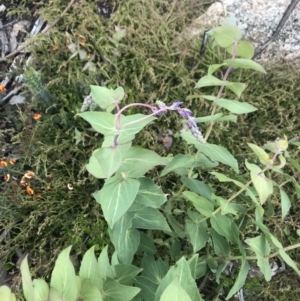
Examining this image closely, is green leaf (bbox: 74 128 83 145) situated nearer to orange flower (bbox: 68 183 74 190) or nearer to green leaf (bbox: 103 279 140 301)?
orange flower (bbox: 68 183 74 190)

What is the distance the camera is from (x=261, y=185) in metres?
0.81

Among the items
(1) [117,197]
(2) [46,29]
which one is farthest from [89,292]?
(2) [46,29]

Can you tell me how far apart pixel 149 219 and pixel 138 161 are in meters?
0.20

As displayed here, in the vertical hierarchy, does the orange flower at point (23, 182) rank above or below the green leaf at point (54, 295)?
below

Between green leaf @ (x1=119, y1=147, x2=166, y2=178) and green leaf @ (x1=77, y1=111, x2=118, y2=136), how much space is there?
96 millimetres

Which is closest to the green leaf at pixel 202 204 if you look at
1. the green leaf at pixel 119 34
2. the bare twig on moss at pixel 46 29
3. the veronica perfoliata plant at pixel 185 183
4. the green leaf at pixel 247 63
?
the veronica perfoliata plant at pixel 185 183

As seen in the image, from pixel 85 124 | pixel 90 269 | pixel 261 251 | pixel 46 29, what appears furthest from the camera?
pixel 46 29

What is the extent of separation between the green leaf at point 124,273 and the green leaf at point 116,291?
0.32 ft

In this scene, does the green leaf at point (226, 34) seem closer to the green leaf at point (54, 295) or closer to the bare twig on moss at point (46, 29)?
the green leaf at point (54, 295)

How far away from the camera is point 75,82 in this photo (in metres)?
1.55

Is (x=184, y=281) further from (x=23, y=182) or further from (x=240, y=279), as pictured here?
(x=23, y=182)

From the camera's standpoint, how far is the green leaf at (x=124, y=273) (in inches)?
36.9

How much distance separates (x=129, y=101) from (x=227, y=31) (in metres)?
0.80

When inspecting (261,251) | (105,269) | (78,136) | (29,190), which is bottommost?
(29,190)
